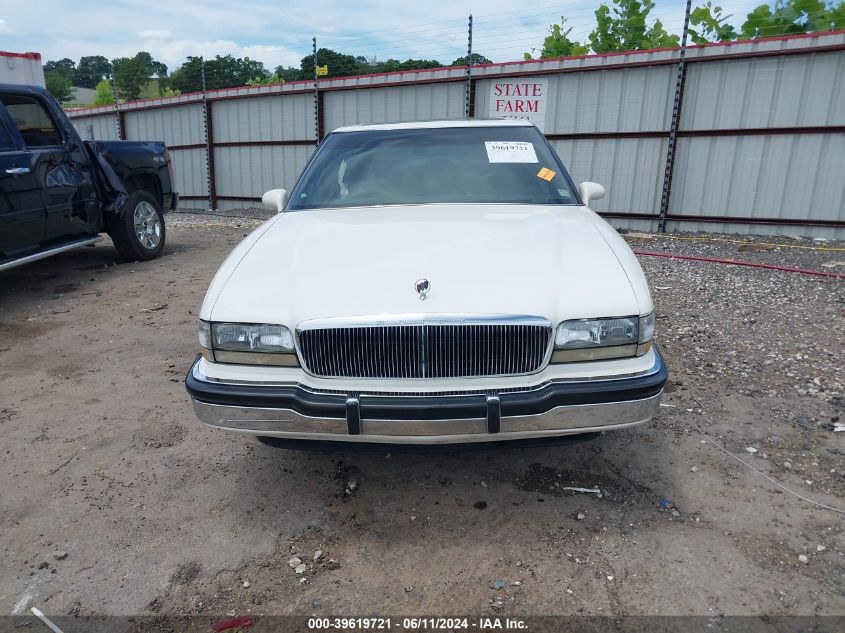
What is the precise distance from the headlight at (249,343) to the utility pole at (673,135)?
9710 mm

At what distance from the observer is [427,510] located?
8.46ft

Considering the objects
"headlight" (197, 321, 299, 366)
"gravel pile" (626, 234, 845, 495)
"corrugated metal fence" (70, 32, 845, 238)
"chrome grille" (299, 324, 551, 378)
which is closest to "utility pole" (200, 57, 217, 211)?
"corrugated metal fence" (70, 32, 845, 238)

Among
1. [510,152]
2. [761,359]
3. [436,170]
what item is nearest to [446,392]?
[436,170]

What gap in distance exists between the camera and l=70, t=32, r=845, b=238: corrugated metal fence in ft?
30.0

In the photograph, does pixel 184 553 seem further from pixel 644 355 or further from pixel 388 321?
pixel 644 355

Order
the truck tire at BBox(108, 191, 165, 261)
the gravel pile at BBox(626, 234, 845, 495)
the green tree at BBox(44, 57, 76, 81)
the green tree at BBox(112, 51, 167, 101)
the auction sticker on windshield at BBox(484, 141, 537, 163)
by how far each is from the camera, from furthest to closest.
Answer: the green tree at BBox(44, 57, 76, 81) < the green tree at BBox(112, 51, 167, 101) < the truck tire at BBox(108, 191, 165, 261) < the auction sticker on windshield at BBox(484, 141, 537, 163) < the gravel pile at BBox(626, 234, 845, 495)

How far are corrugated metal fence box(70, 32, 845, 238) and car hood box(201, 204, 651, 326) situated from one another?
18.5ft

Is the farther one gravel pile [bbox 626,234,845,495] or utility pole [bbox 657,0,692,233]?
utility pole [bbox 657,0,692,233]

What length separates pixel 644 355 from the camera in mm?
2326

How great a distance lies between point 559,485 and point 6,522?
→ 2.48m

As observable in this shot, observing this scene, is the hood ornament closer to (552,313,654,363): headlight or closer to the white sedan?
the white sedan

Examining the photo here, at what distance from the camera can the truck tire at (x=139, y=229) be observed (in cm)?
726

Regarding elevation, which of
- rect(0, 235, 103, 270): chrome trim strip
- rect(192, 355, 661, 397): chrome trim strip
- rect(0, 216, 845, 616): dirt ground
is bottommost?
rect(0, 216, 845, 616): dirt ground

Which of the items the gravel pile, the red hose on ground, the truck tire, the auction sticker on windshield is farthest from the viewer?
the truck tire
